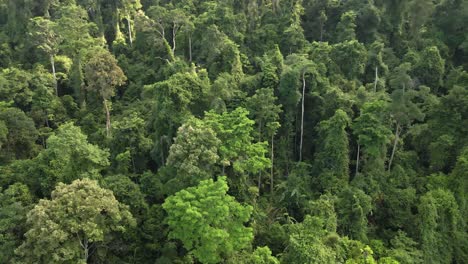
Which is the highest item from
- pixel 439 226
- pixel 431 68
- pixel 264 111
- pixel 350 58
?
pixel 350 58

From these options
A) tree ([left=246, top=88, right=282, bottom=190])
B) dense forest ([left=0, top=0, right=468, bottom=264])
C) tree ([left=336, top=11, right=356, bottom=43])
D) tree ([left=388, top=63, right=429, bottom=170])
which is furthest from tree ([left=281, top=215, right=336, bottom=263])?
tree ([left=336, top=11, right=356, bottom=43])

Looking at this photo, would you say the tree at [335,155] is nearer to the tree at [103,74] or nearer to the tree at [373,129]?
the tree at [373,129]

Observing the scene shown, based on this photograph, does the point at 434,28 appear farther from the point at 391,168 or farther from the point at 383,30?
the point at 391,168

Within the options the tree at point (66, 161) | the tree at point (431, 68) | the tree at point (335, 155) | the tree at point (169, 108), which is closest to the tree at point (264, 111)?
the tree at point (335, 155)

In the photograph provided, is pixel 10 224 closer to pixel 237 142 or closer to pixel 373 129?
pixel 237 142

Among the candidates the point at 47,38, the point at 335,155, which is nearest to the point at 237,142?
the point at 335,155

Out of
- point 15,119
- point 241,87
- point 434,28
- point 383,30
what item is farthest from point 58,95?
point 434,28
